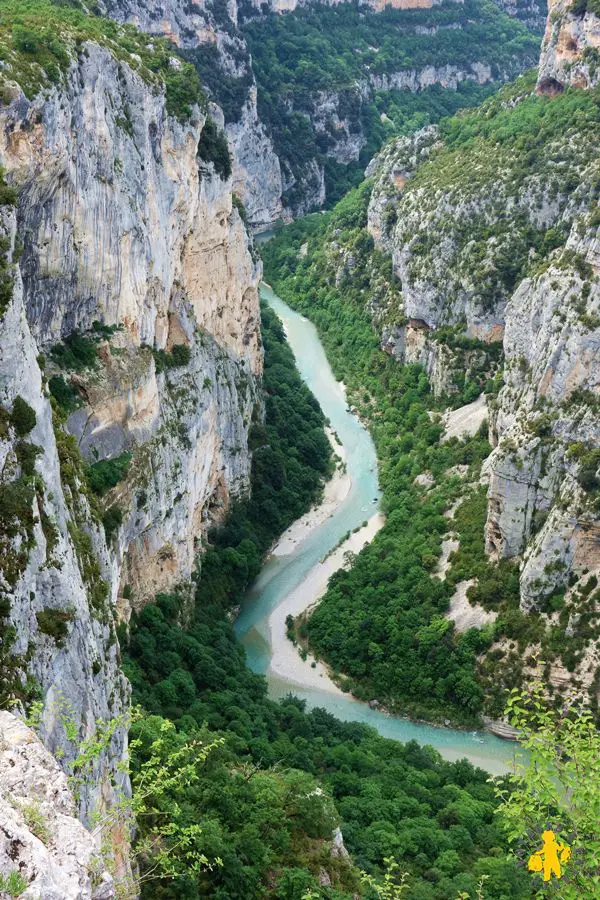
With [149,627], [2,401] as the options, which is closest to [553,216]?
[149,627]

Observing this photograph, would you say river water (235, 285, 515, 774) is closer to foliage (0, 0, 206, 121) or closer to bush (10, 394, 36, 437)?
bush (10, 394, 36, 437)

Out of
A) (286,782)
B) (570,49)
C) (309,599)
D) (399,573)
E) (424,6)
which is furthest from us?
(424,6)

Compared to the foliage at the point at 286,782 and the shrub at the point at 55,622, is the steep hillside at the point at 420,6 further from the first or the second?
the shrub at the point at 55,622

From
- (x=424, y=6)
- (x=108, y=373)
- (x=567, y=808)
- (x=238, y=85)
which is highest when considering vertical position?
(x=424, y=6)

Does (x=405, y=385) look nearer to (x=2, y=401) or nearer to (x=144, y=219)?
(x=144, y=219)

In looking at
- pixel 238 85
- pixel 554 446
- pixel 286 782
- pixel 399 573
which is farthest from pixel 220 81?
pixel 286 782

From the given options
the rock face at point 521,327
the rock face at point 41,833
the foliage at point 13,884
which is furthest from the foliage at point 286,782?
the foliage at point 13,884

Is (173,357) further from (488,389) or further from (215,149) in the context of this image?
(488,389)
